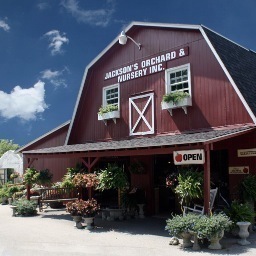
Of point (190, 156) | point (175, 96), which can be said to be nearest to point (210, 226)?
point (190, 156)

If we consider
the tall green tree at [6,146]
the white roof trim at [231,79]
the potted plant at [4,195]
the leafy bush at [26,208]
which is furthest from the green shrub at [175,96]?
the tall green tree at [6,146]

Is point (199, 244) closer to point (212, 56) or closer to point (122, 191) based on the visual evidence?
point (122, 191)

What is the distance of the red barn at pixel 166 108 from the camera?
11.4 metres

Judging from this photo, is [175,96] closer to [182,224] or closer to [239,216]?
[239,216]

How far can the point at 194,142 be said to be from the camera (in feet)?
31.5

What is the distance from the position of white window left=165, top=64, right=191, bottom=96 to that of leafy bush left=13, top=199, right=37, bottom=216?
735 centimetres

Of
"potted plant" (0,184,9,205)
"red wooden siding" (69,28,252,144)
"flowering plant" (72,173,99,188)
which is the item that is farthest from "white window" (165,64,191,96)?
"potted plant" (0,184,9,205)

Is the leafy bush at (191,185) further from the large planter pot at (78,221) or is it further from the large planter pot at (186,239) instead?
the large planter pot at (78,221)

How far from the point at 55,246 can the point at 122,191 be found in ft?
16.7

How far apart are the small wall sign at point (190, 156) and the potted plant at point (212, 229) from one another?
1563 mm

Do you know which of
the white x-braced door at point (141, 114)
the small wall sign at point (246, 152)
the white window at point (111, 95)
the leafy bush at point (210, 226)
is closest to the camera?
the leafy bush at point (210, 226)

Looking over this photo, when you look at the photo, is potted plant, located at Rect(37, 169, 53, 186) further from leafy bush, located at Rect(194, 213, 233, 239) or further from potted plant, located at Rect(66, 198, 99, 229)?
leafy bush, located at Rect(194, 213, 233, 239)

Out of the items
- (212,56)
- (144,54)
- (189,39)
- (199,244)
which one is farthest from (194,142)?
(144,54)

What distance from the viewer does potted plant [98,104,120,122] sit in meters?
15.4
